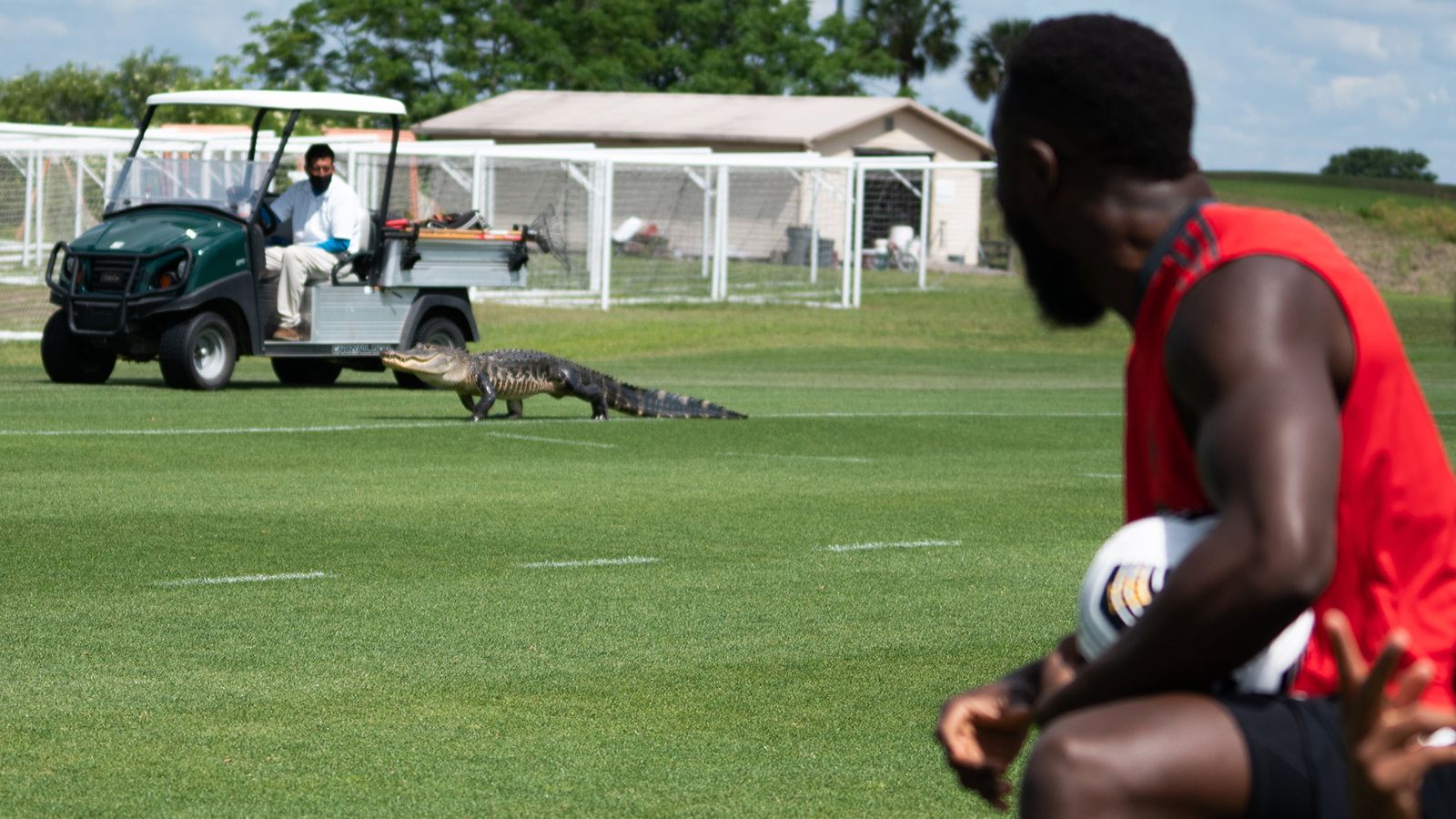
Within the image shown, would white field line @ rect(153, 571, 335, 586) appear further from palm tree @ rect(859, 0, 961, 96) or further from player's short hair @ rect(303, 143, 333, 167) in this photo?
palm tree @ rect(859, 0, 961, 96)

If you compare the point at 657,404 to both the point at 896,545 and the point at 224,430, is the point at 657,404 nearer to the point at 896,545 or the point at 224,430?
the point at 224,430

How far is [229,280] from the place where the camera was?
1778 centimetres

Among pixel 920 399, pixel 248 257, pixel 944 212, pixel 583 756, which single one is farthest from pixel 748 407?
pixel 944 212

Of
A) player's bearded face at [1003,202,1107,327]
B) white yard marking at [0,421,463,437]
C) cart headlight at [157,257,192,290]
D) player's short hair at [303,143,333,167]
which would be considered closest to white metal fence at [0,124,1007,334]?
player's short hair at [303,143,333,167]

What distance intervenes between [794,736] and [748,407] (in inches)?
481

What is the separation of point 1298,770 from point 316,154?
1643 centimetres

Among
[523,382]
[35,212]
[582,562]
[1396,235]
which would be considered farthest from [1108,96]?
[1396,235]

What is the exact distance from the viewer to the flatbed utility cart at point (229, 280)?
17.6m

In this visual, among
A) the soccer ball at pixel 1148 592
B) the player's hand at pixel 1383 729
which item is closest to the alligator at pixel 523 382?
the soccer ball at pixel 1148 592

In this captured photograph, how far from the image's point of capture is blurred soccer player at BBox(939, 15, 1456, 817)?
2.28 metres

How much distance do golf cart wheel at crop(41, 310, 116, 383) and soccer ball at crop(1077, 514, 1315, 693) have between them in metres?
16.7

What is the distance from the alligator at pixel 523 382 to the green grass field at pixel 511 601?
11.5 inches

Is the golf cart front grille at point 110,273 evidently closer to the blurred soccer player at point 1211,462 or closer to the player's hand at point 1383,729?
the blurred soccer player at point 1211,462

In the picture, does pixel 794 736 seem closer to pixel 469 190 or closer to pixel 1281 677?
pixel 1281 677
